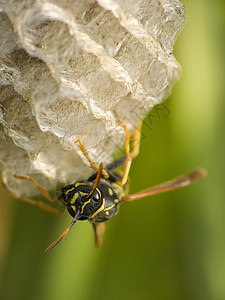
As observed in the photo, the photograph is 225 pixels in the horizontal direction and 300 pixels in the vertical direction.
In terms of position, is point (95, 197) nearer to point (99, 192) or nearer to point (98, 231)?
point (99, 192)

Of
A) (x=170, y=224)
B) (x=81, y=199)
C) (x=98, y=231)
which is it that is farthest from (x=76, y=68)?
(x=170, y=224)

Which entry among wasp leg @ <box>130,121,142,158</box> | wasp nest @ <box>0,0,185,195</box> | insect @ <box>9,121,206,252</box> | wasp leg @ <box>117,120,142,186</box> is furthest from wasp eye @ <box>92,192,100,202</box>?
wasp leg @ <box>130,121,142,158</box>

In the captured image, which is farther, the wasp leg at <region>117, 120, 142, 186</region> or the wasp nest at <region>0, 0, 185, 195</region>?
the wasp leg at <region>117, 120, 142, 186</region>

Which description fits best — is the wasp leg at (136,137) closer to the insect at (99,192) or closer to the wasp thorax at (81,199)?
the insect at (99,192)

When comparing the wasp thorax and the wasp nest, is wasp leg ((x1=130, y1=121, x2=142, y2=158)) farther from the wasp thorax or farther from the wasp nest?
the wasp thorax

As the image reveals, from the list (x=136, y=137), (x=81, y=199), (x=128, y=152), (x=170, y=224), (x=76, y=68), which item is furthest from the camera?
(x=170, y=224)

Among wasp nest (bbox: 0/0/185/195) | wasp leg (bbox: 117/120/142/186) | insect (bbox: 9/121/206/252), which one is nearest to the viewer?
wasp nest (bbox: 0/0/185/195)

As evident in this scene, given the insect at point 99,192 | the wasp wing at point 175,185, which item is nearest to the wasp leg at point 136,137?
the insect at point 99,192

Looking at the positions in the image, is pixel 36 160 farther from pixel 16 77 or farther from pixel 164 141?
pixel 164 141
